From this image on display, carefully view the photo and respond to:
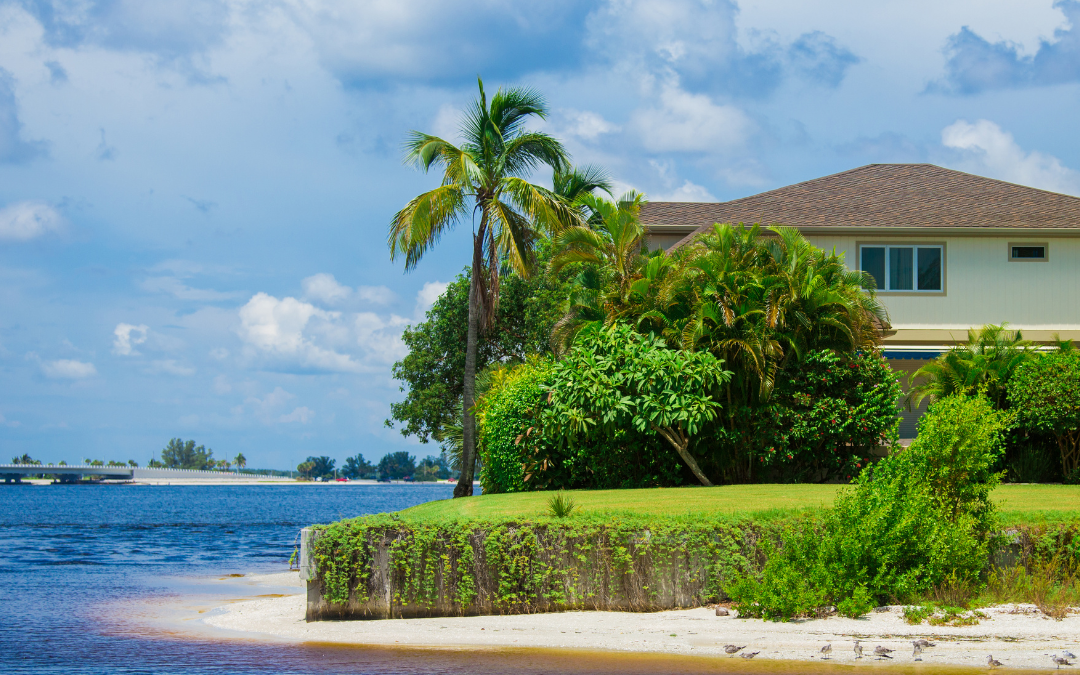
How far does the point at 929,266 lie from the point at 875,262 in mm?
1436

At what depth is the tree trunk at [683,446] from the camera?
819 inches

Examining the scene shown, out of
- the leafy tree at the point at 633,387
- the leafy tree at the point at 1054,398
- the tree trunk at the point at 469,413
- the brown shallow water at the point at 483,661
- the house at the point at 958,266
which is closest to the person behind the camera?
the brown shallow water at the point at 483,661

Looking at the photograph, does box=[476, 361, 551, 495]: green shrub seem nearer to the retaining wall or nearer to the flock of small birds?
the retaining wall

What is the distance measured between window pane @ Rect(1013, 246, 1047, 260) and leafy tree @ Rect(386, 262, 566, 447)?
55.0 feet

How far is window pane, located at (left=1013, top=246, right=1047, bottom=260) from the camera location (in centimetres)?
2662

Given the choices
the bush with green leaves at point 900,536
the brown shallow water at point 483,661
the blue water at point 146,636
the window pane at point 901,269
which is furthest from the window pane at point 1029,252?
the blue water at point 146,636

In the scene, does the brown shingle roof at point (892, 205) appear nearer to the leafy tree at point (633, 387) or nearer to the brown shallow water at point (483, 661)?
the leafy tree at point (633, 387)

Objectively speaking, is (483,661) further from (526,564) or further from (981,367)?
(981,367)

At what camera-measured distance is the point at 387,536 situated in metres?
12.7

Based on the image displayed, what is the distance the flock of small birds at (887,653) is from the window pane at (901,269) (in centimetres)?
1767

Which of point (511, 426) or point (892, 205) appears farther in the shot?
point (892, 205)

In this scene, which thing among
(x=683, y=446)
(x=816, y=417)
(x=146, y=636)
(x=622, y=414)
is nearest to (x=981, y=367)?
(x=816, y=417)

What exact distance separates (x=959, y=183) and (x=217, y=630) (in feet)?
83.0

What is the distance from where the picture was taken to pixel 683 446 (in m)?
21.0
